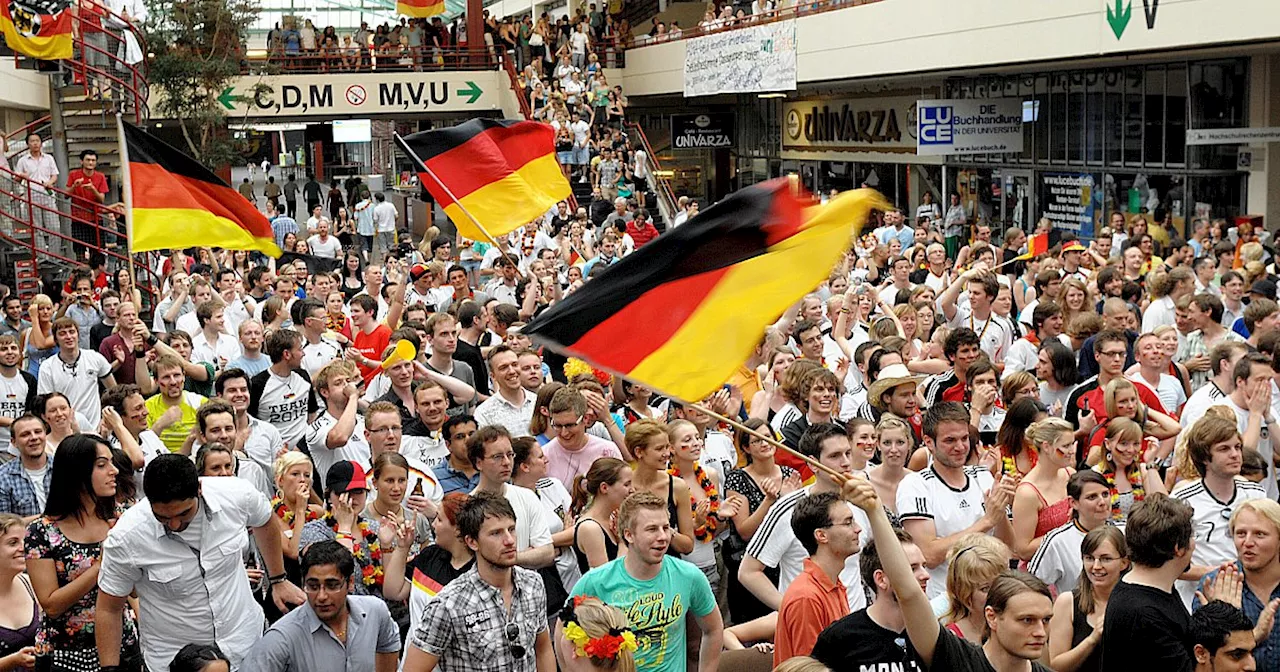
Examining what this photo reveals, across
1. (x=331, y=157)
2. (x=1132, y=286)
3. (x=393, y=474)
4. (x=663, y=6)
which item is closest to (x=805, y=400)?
(x=393, y=474)

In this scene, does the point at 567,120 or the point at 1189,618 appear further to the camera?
the point at 567,120

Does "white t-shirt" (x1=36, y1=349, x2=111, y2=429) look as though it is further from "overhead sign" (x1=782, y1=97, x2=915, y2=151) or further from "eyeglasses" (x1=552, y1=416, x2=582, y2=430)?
"overhead sign" (x1=782, y1=97, x2=915, y2=151)

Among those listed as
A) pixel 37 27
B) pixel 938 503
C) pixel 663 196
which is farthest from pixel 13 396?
pixel 663 196

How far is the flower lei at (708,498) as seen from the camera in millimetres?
7441

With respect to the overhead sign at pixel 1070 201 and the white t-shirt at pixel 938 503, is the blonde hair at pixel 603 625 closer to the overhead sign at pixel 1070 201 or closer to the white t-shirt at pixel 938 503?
the white t-shirt at pixel 938 503

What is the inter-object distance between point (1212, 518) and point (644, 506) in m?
2.85

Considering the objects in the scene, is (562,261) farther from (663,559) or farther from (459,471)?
(663,559)

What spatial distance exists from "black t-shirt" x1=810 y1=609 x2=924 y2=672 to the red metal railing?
34689mm

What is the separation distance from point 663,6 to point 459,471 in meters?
36.7

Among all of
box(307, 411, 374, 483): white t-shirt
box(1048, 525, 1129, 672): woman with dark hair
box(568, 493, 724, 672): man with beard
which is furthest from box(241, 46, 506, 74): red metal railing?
box(1048, 525, 1129, 672): woman with dark hair

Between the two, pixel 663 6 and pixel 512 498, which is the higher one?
pixel 663 6

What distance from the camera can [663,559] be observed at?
6066 mm

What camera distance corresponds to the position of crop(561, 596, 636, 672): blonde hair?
5238mm

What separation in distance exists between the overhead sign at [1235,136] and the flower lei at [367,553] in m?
16.5
